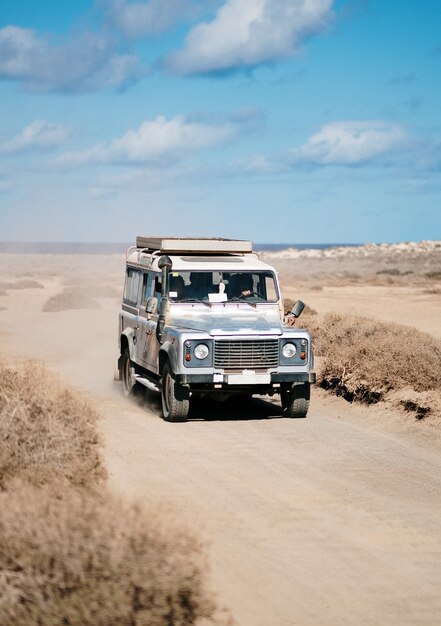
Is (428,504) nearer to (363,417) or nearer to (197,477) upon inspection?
(197,477)

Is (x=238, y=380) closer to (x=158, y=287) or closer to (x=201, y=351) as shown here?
(x=201, y=351)

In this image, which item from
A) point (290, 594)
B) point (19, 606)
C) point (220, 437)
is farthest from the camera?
point (220, 437)

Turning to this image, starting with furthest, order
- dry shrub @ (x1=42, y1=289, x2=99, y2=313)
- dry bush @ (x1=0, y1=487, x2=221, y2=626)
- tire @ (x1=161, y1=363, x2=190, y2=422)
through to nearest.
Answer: dry shrub @ (x1=42, y1=289, x2=99, y2=313)
tire @ (x1=161, y1=363, x2=190, y2=422)
dry bush @ (x1=0, y1=487, x2=221, y2=626)

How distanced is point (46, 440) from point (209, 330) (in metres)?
5.99

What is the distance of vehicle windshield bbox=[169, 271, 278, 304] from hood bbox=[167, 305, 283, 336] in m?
0.20

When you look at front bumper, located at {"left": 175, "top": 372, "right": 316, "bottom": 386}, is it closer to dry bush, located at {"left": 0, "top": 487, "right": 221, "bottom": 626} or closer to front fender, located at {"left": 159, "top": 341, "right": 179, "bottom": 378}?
front fender, located at {"left": 159, "top": 341, "right": 179, "bottom": 378}

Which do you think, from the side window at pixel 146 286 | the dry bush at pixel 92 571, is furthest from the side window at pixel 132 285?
the dry bush at pixel 92 571

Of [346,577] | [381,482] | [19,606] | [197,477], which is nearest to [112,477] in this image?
[197,477]

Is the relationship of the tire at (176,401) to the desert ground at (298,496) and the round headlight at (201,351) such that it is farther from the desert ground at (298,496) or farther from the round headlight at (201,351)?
the round headlight at (201,351)

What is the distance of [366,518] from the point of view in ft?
30.5

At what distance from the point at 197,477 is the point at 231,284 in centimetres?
518

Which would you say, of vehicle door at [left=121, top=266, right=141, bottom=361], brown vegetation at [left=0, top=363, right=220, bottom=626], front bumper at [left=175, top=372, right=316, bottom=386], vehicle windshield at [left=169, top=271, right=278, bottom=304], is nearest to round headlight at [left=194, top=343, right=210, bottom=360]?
front bumper at [left=175, top=372, right=316, bottom=386]

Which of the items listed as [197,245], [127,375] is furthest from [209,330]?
[127,375]

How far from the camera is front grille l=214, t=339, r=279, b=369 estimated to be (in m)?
14.0
